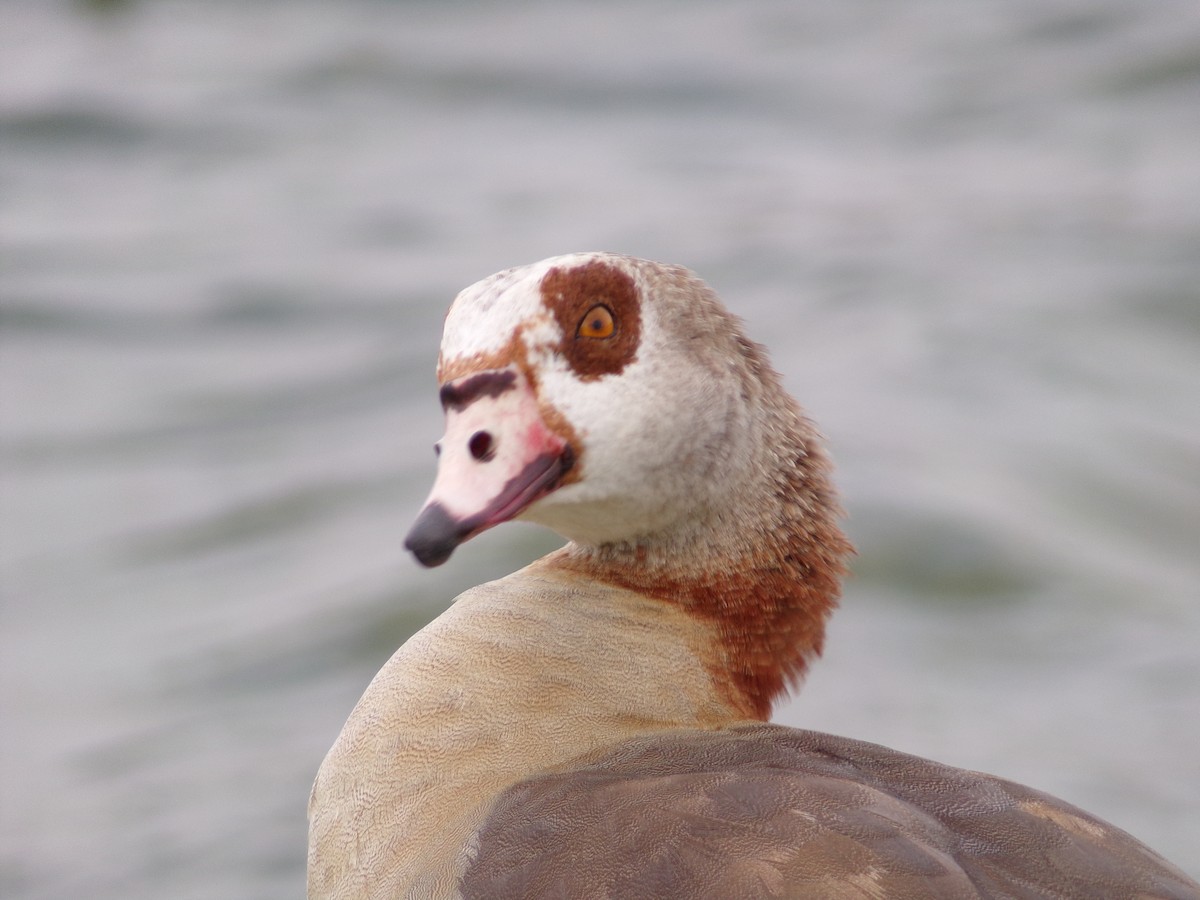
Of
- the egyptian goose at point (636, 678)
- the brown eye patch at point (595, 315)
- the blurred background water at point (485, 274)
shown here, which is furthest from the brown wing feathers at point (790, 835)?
the blurred background water at point (485, 274)

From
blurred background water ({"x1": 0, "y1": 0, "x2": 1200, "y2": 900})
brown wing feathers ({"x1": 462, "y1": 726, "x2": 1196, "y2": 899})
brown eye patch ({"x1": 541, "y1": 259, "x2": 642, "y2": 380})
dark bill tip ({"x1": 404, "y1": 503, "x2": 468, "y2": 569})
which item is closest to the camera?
brown wing feathers ({"x1": 462, "y1": 726, "x2": 1196, "y2": 899})

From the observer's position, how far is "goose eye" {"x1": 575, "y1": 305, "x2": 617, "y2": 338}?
9.04ft

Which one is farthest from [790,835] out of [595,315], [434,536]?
[595,315]

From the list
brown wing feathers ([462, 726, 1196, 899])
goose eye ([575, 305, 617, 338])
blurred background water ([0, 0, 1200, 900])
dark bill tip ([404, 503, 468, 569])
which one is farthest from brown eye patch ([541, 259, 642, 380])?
blurred background water ([0, 0, 1200, 900])

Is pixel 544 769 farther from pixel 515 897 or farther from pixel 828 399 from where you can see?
pixel 828 399

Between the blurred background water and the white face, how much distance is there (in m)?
2.26

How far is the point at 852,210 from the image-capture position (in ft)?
28.1

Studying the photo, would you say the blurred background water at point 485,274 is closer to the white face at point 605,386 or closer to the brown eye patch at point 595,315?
the white face at point 605,386

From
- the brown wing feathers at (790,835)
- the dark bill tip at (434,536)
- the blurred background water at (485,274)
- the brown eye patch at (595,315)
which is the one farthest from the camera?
the blurred background water at (485,274)

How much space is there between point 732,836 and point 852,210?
6.48 metres

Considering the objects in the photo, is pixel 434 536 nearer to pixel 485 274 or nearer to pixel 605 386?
pixel 605 386

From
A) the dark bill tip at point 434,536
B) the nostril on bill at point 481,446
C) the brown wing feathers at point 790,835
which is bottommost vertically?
the brown wing feathers at point 790,835

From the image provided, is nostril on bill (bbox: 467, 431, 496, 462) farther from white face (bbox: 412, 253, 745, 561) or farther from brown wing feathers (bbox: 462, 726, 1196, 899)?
brown wing feathers (bbox: 462, 726, 1196, 899)

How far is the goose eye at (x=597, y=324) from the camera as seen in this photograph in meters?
2.75
